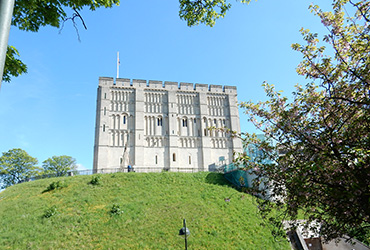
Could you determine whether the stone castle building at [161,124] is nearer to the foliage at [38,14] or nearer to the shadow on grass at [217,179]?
the shadow on grass at [217,179]

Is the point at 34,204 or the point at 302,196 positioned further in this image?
the point at 34,204

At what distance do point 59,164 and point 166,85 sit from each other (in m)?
24.1

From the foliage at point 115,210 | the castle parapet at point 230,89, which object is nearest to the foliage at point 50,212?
the foliage at point 115,210

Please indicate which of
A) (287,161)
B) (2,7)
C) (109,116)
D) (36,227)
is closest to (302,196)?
(287,161)

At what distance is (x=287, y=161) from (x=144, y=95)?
37186 millimetres

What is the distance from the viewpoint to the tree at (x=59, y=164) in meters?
45.4

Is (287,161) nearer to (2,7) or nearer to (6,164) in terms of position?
(2,7)

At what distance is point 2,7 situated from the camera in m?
2.03

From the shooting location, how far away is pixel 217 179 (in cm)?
2655

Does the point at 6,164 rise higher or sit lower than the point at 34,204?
higher

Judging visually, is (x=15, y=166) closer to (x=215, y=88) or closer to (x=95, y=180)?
(x=95, y=180)

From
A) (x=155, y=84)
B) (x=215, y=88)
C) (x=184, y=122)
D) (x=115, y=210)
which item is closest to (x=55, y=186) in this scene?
(x=115, y=210)

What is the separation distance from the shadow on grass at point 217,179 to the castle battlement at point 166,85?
1975 cm

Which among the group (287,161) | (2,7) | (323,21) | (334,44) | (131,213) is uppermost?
(323,21)
